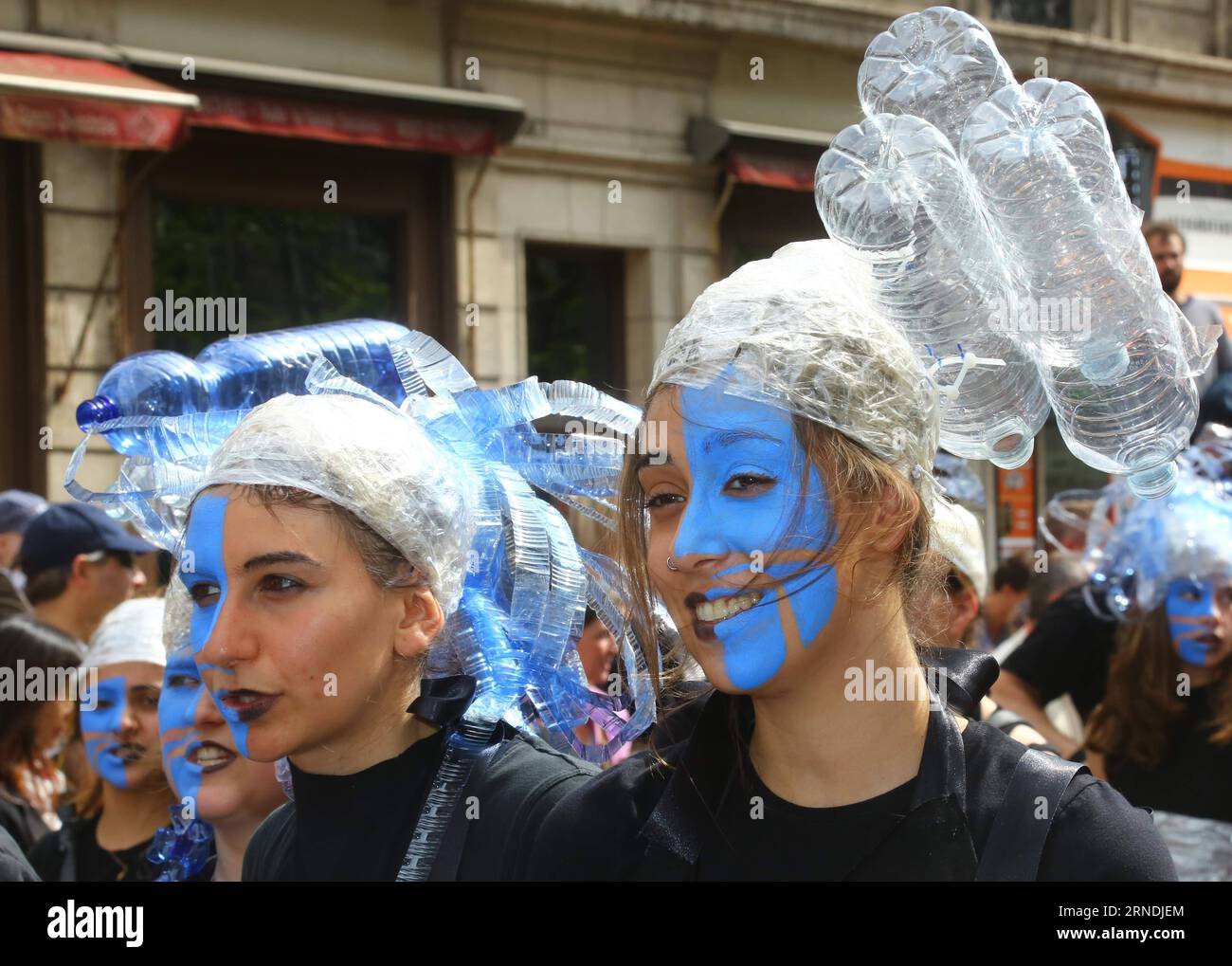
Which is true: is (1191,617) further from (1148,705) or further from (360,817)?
(360,817)

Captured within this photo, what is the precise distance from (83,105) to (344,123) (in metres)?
1.46

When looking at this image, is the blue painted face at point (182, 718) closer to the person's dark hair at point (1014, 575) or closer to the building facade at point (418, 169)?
the building facade at point (418, 169)

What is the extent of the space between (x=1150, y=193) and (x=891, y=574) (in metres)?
9.46

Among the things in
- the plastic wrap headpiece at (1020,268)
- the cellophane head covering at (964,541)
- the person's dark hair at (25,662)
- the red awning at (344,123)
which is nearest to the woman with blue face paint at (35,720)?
the person's dark hair at (25,662)

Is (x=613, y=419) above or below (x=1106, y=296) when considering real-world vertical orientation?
below

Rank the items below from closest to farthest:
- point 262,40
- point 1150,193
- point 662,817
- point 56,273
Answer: point 662,817, point 56,273, point 262,40, point 1150,193

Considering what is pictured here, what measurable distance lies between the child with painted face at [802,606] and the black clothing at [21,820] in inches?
74.3

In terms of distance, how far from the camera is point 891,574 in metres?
1.79


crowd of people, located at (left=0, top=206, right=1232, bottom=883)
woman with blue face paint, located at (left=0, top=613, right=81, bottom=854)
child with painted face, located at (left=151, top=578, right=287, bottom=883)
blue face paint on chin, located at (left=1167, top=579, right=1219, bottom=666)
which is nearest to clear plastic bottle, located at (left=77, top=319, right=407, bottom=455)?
crowd of people, located at (left=0, top=206, right=1232, bottom=883)

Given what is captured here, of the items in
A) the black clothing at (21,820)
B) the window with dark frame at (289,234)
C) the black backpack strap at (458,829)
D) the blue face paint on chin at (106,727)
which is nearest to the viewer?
the black backpack strap at (458,829)

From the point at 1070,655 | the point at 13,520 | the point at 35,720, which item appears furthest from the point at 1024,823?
the point at 13,520

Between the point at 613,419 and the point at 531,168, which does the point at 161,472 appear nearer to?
the point at 613,419

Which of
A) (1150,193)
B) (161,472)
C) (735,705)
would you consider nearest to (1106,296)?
(735,705)

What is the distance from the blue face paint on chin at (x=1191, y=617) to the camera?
3609mm
